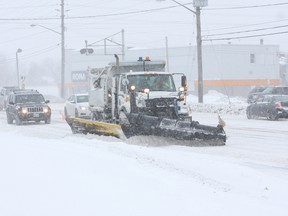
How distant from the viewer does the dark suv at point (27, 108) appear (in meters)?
28.2

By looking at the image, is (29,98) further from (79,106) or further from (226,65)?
(226,65)

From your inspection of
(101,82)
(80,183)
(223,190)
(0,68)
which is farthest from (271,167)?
(0,68)

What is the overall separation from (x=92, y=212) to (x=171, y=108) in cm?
1085

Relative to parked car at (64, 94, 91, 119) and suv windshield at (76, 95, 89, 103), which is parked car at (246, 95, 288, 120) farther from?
suv windshield at (76, 95, 89, 103)

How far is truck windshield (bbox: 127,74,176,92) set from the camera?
1808 centimetres

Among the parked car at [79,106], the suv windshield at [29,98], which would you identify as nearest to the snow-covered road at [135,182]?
the parked car at [79,106]

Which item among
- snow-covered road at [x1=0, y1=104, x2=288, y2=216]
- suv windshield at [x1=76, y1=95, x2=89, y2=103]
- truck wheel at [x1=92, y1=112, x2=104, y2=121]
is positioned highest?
suv windshield at [x1=76, y1=95, x2=89, y2=103]

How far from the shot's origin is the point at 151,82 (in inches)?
716

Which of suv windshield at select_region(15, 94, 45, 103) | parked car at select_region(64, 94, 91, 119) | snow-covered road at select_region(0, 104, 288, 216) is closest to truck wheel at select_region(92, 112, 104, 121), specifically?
parked car at select_region(64, 94, 91, 119)

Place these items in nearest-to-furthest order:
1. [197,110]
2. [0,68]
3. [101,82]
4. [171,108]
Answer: [171,108] → [101,82] → [197,110] → [0,68]

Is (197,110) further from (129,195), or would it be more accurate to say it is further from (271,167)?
(129,195)

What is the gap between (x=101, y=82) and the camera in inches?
842

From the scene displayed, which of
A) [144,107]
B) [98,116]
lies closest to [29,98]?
[98,116]

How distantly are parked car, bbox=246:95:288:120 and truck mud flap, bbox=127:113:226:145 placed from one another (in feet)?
41.4
